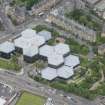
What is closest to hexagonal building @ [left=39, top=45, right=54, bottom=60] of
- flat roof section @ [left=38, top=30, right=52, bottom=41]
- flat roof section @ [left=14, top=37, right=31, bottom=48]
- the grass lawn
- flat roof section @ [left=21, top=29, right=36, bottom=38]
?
flat roof section @ [left=14, top=37, right=31, bottom=48]

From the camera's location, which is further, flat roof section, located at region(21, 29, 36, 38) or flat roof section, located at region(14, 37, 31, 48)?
flat roof section, located at region(21, 29, 36, 38)

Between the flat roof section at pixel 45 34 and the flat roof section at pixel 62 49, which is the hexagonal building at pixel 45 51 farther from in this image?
the flat roof section at pixel 45 34

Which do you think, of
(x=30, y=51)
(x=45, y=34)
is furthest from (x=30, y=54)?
(x=45, y=34)

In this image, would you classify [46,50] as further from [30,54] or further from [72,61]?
[72,61]

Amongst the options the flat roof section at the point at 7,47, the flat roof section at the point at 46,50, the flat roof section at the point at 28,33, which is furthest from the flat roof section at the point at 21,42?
the flat roof section at the point at 46,50

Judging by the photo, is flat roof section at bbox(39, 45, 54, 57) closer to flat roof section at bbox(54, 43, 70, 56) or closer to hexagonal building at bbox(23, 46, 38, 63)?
flat roof section at bbox(54, 43, 70, 56)

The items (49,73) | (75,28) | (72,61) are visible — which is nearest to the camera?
(49,73)

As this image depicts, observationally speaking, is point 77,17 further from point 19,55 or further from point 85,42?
point 19,55
